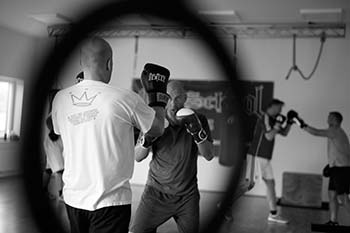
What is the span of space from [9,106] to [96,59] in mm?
4254

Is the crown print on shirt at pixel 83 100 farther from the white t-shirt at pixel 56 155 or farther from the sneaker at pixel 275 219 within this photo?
the sneaker at pixel 275 219

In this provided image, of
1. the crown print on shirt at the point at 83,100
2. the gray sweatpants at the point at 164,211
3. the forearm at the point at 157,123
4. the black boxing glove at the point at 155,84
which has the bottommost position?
the gray sweatpants at the point at 164,211

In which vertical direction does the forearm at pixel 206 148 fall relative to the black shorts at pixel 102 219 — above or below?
above

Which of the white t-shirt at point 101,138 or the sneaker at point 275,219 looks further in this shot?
the sneaker at point 275,219

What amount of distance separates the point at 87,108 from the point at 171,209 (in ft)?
2.34

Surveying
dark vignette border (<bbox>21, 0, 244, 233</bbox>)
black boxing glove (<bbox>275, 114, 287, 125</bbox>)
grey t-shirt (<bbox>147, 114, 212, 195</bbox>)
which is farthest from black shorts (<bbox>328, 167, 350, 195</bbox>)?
dark vignette border (<bbox>21, 0, 244, 233</bbox>)

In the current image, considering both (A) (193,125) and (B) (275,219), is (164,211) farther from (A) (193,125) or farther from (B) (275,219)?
(B) (275,219)

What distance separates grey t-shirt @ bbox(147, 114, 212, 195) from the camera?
1819 mm

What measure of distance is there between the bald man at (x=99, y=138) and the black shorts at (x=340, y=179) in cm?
254

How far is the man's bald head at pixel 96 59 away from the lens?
1.25m

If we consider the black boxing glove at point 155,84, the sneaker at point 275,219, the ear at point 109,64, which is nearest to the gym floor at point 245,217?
the sneaker at point 275,219

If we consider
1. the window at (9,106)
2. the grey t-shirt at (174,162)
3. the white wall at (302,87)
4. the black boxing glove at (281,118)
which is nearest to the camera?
the grey t-shirt at (174,162)

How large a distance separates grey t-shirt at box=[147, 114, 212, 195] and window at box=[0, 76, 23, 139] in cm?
369

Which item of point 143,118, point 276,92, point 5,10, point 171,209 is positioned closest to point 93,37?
point 143,118
